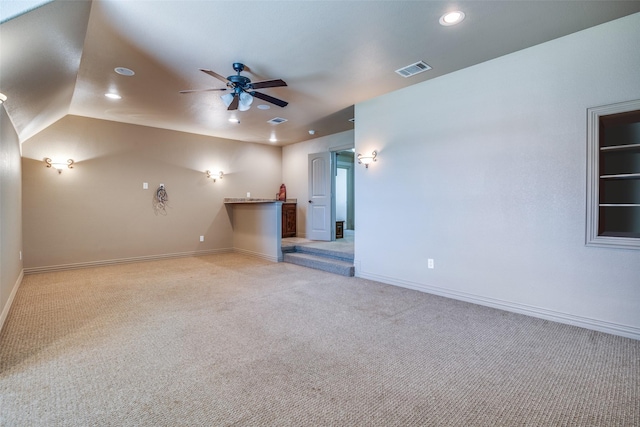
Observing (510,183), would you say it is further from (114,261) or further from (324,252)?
(114,261)

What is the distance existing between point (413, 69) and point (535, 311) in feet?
9.56

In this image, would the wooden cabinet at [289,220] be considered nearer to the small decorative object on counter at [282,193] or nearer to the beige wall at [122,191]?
the small decorative object on counter at [282,193]

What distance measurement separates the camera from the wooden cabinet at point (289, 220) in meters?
7.61

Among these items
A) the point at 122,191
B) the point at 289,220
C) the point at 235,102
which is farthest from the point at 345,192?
the point at 235,102

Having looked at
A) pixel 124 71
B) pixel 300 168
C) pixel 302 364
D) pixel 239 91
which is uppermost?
pixel 124 71

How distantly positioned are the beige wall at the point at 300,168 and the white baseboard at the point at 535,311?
149 inches

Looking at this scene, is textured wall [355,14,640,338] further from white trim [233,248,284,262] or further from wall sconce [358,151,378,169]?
white trim [233,248,284,262]

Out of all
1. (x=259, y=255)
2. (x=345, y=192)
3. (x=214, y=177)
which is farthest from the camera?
(x=345, y=192)

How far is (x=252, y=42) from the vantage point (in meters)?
2.95

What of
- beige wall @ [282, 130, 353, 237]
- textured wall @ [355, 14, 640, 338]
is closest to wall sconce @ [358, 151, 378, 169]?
textured wall @ [355, 14, 640, 338]

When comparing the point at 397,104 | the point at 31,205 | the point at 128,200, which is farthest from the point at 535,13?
the point at 31,205

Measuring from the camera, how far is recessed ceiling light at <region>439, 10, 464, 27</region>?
2.53 meters

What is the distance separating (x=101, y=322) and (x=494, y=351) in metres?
3.54

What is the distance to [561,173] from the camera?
2945 millimetres
